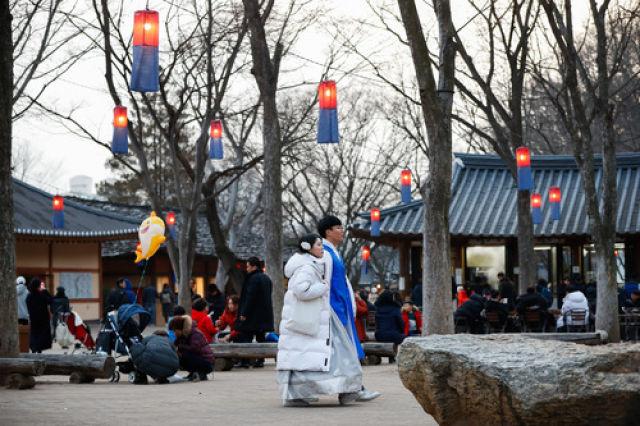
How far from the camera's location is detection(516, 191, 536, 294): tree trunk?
866 inches

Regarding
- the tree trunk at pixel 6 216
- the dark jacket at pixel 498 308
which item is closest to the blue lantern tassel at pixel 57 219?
the dark jacket at pixel 498 308

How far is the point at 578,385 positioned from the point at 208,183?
59.2 ft

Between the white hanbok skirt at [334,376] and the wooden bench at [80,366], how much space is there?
13.1 feet

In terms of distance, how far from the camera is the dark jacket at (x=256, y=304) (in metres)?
14.5

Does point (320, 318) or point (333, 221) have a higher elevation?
point (333, 221)

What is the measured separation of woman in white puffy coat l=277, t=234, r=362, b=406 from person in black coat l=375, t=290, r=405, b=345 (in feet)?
25.0

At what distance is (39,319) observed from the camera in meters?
19.0

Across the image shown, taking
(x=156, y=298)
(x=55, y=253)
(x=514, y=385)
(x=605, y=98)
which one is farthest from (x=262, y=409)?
(x=156, y=298)

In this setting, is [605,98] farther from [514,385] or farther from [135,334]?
[514,385]

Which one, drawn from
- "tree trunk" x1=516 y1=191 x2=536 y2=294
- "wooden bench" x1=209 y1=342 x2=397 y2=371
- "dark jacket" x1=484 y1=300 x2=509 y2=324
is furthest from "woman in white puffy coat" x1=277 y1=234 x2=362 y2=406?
"tree trunk" x1=516 y1=191 x2=536 y2=294

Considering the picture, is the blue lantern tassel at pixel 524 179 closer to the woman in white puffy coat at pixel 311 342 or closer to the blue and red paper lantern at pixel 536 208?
the blue and red paper lantern at pixel 536 208

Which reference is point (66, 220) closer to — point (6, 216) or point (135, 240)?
point (135, 240)

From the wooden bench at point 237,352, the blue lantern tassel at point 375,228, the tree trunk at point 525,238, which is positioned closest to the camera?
the wooden bench at point 237,352

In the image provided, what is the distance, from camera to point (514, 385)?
20.4 feet
